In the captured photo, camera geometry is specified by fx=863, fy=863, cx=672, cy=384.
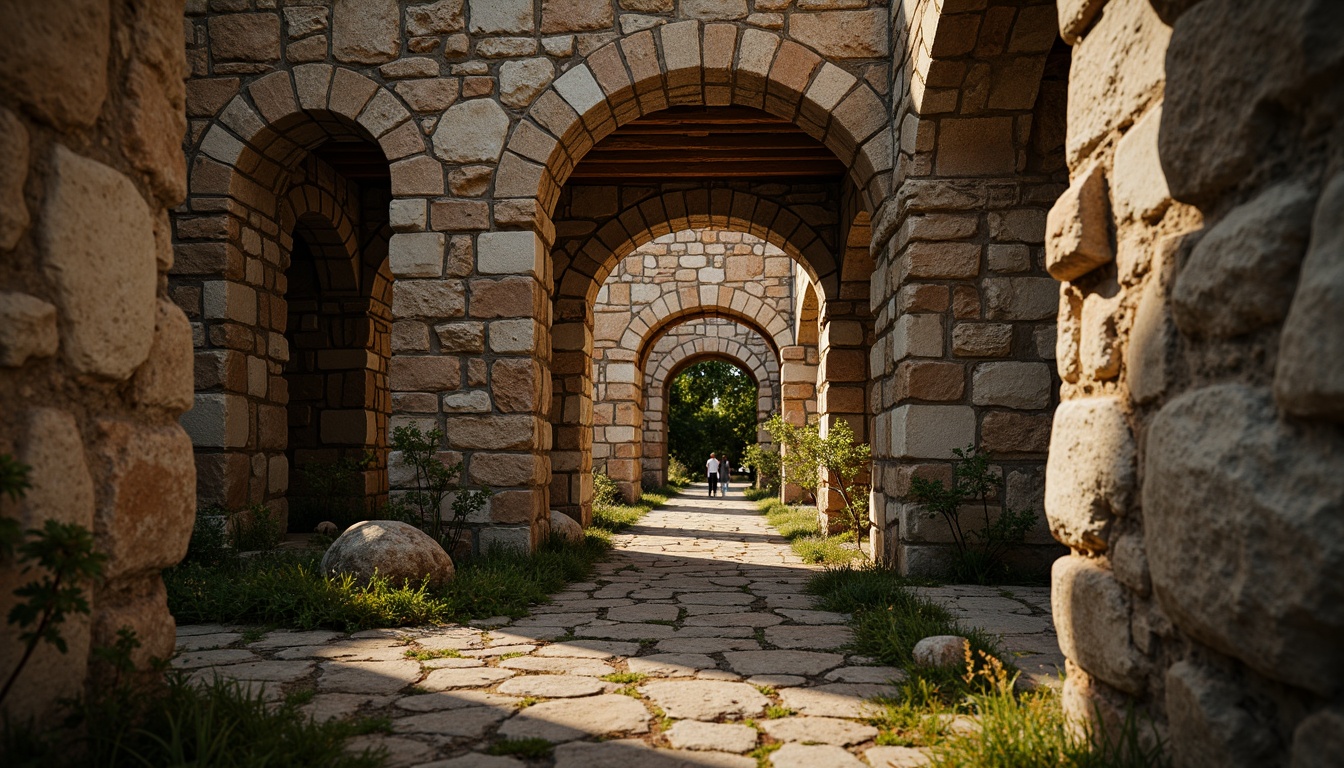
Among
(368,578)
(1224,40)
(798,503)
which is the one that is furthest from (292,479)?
(1224,40)

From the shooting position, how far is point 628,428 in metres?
13.3

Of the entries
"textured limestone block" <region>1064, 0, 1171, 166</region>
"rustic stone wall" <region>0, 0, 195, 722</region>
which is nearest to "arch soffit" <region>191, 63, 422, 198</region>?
"rustic stone wall" <region>0, 0, 195, 722</region>

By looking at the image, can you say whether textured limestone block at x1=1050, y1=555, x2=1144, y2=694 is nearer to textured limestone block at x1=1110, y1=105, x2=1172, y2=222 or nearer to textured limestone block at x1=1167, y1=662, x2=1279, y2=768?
textured limestone block at x1=1167, y1=662, x2=1279, y2=768

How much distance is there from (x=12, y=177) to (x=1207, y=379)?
207 centimetres

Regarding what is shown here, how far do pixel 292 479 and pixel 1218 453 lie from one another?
7.87m

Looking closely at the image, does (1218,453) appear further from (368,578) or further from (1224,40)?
(368,578)

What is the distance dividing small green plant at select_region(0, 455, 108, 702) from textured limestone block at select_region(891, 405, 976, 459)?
4.09 metres

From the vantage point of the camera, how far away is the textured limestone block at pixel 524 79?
17.4 feet

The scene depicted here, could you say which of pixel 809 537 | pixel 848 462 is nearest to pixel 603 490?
pixel 809 537

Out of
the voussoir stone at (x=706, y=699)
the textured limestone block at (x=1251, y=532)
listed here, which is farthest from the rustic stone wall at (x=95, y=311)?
the textured limestone block at (x=1251, y=532)

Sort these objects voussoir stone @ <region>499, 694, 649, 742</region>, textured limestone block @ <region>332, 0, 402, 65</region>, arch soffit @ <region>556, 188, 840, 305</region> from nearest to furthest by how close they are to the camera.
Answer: voussoir stone @ <region>499, 694, 649, 742</region>
textured limestone block @ <region>332, 0, 402, 65</region>
arch soffit @ <region>556, 188, 840, 305</region>

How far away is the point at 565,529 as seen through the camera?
20.2 feet

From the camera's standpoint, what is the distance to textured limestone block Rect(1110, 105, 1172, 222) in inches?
64.7

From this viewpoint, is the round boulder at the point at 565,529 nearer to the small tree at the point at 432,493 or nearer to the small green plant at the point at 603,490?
the small tree at the point at 432,493
